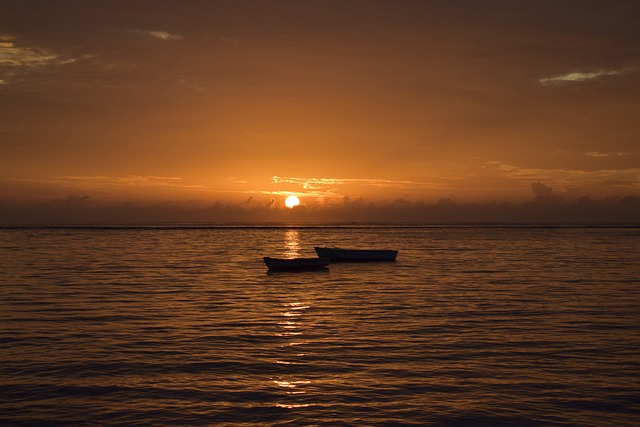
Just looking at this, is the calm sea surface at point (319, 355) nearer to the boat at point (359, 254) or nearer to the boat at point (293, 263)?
the boat at point (293, 263)

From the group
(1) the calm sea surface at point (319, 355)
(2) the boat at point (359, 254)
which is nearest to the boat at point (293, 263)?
(2) the boat at point (359, 254)

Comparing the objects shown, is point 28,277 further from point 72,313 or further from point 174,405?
point 174,405

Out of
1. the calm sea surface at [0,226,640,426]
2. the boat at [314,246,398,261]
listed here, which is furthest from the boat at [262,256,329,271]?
the calm sea surface at [0,226,640,426]

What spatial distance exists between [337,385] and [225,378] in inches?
147

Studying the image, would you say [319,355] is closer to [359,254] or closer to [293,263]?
[293,263]

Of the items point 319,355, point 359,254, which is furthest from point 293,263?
point 319,355

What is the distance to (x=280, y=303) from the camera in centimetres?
3772

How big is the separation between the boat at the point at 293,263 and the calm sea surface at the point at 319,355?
14.7m

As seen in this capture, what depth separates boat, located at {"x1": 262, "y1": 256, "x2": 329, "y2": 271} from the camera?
2377 inches

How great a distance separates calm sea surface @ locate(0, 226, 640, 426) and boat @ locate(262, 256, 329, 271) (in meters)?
14.7

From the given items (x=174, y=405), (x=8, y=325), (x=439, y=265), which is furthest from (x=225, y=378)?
(x=439, y=265)

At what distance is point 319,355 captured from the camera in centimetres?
2233

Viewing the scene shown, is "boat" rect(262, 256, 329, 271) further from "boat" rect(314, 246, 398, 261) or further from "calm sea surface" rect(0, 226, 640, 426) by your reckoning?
"calm sea surface" rect(0, 226, 640, 426)

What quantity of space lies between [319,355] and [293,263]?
130 ft
